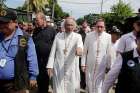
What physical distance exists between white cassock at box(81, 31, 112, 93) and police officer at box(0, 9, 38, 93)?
362 centimetres

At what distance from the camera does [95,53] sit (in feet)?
37.4

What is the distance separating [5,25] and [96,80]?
420 centimetres

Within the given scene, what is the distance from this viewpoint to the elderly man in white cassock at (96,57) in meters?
11.3

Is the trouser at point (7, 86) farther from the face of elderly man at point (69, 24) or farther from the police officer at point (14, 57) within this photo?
the face of elderly man at point (69, 24)

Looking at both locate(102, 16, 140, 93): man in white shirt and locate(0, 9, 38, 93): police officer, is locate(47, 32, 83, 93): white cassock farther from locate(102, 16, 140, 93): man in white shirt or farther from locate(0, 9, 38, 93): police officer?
locate(102, 16, 140, 93): man in white shirt

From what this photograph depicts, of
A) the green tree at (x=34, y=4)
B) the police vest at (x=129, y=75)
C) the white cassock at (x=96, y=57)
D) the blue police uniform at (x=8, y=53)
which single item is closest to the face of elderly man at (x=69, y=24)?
the white cassock at (x=96, y=57)

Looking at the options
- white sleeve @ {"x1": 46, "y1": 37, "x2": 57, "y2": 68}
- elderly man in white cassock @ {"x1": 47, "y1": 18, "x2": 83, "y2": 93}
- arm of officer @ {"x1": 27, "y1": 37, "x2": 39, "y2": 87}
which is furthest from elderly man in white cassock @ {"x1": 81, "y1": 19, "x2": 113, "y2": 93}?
arm of officer @ {"x1": 27, "y1": 37, "x2": 39, "y2": 87}

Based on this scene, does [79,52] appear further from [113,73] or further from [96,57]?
[113,73]

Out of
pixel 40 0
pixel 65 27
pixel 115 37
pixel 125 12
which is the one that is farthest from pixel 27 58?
pixel 125 12

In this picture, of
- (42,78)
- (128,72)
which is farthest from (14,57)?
(42,78)

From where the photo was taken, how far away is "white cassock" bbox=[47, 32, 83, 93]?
35.4 feet

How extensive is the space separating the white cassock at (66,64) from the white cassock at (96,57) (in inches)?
17.9

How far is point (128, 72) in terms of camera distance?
5.80 meters

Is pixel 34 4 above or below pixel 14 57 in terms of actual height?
below
